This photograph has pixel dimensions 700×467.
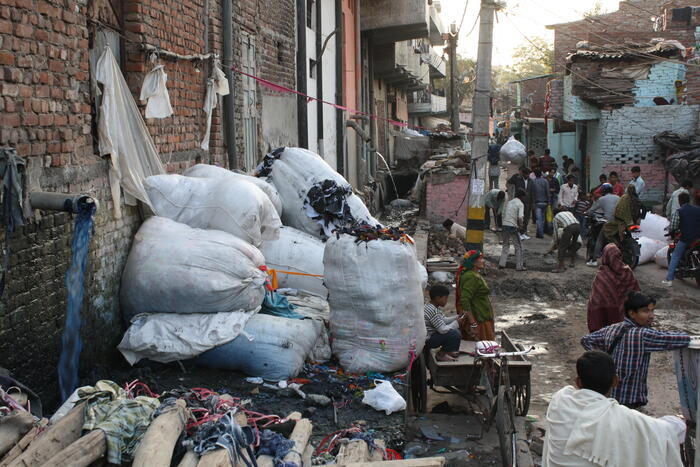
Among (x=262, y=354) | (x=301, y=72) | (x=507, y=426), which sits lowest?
(x=507, y=426)

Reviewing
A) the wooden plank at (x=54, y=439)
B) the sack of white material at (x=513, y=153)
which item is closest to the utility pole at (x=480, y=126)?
the wooden plank at (x=54, y=439)

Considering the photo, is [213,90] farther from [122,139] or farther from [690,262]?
[690,262]

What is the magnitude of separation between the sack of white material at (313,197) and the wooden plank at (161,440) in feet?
14.2

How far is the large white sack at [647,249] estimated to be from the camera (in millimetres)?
11953

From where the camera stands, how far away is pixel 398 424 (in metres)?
4.70

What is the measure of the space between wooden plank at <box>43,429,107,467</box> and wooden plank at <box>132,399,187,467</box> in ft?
0.50

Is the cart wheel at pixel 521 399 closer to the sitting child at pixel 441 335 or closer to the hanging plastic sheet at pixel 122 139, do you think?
the sitting child at pixel 441 335

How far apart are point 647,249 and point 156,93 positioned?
8922 mm

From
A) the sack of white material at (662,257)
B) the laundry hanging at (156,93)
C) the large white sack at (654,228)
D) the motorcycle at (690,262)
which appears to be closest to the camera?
the laundry hanging at (156,93)

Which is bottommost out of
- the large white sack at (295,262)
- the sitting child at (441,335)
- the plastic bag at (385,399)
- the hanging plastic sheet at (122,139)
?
the plastic bag at (385,399)

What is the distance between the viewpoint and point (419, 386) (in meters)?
6.08

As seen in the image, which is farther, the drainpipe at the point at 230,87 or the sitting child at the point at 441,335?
the drainpipe at the point at 230,87

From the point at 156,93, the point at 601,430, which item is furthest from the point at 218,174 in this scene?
the point at 601,430

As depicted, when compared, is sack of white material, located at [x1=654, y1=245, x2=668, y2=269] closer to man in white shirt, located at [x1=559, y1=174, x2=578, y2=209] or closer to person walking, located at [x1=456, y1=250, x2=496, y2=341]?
man in white shirt, located at [x1=559, y1=174, x2=578, y2=209]
